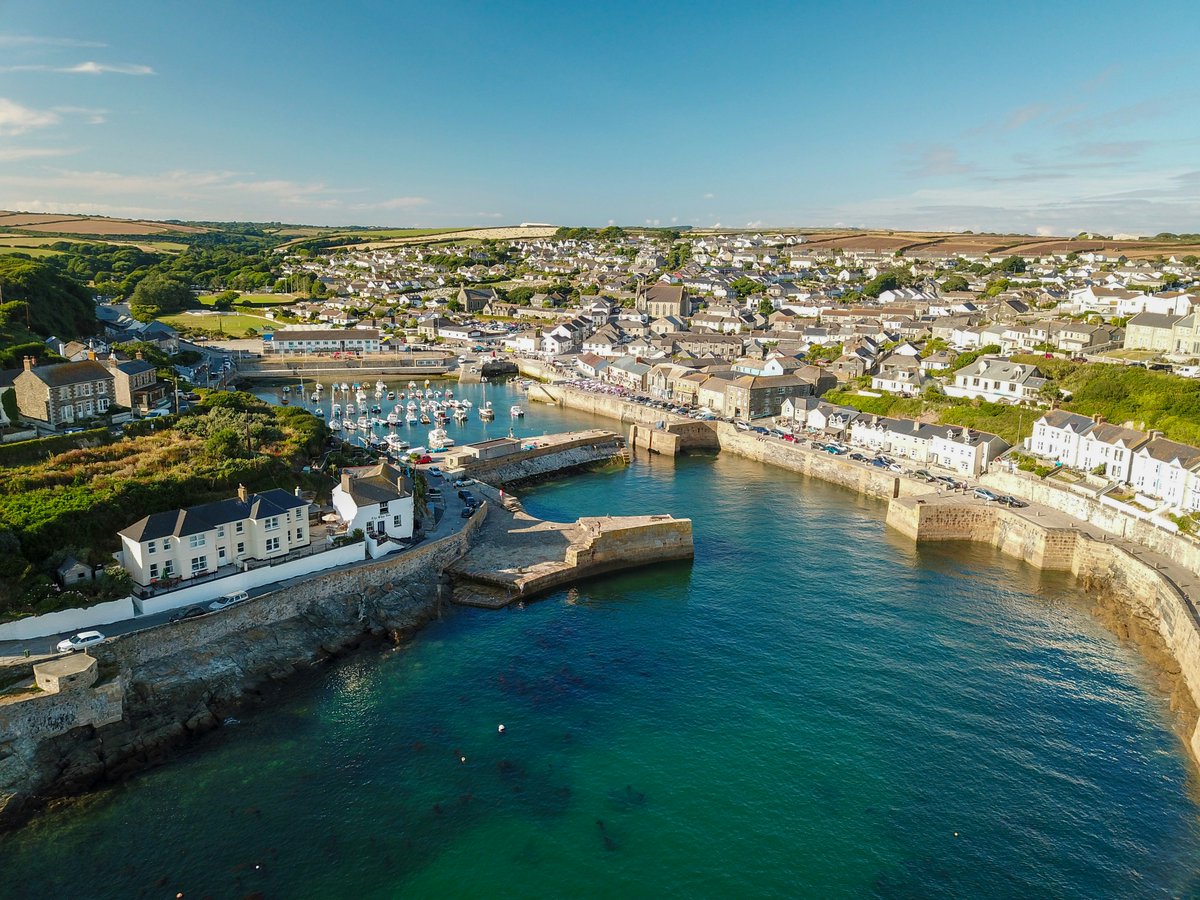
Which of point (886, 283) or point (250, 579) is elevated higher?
point (886, 283)

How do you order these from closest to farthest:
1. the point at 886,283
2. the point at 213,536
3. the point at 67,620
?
the point at 67,620
the point at 213,536
the point at 886,283

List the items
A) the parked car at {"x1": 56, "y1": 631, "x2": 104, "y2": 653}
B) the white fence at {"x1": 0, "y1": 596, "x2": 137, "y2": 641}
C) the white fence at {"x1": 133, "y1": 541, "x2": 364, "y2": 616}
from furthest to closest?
the white fence at {"x1": 133, "y1": 541, "x2": 364, "y2": 616} < the white fence at {"x1": 0, "y1": 596, "x2": 137, "y2": 641} < the parked car at {"x1": 56, "y1": 631, "x2": 104, "y2": 653}

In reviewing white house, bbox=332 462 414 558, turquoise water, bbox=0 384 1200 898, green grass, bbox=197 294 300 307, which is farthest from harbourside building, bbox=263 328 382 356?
turquoise water, bbox=0 384 1200 898

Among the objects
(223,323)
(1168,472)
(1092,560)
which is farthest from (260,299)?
(1168,472)

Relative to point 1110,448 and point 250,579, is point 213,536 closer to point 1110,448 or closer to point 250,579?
point 250,579

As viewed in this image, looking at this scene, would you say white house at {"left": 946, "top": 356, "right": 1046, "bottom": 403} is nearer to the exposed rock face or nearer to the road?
the road

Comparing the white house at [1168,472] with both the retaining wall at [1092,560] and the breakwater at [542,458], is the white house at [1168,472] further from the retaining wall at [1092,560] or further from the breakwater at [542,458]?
the breakwater at [542,458]

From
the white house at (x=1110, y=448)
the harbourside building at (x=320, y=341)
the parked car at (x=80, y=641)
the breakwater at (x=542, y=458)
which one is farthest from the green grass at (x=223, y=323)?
the white house at (x=1110, y=448)
